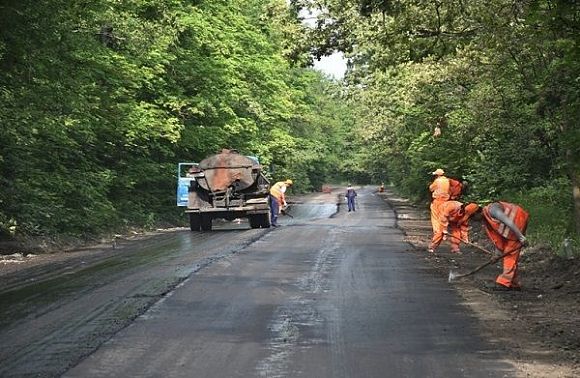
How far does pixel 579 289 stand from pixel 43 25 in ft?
34.1

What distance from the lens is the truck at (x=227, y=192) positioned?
956 inches

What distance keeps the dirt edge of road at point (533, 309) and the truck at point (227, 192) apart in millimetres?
9546

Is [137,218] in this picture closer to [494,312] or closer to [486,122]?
[486,122]

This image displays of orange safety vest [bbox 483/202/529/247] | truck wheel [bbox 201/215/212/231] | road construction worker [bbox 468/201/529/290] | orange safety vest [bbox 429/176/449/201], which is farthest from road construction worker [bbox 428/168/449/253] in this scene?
truck wheel [bbox 201/215/212/231]

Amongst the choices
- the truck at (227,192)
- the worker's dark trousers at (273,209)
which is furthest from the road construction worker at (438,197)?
the worker's dark trousers at (273,209)

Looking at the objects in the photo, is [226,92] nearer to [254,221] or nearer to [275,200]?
[275,200]

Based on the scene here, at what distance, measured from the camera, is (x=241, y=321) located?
8.34 m

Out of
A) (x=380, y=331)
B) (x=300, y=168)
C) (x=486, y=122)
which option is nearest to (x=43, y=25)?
(x=380, y=331)

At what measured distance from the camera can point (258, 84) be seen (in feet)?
122

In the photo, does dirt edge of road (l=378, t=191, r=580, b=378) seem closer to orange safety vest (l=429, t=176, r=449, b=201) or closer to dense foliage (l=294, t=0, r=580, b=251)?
orange safety vest (l=429, t=176, r=449, b=201)

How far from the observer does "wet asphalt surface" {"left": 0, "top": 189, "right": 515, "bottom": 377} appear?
6410 mm

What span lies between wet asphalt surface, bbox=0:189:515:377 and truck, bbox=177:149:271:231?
9.60 m

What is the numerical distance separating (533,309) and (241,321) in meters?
3.79

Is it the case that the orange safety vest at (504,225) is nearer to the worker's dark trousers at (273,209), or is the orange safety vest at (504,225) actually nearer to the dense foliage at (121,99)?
the dense foliage at (121,99)
